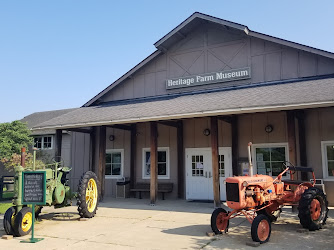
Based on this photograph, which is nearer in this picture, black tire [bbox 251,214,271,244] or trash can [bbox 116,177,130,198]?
black tire [bbox 251,214,271,244]

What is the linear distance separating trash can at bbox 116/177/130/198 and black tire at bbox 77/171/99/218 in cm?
428

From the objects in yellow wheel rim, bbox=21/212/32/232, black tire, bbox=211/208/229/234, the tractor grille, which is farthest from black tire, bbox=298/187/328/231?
yellow wheel rim, bbox=21/212/32/232

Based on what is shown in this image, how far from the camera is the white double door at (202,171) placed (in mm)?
→ 11562

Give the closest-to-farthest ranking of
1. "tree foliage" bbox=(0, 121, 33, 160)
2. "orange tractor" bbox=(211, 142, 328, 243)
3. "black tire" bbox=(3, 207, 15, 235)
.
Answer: "orange tractor" bbox=(211, 142, 328, 243)
"black tire" bbox=(3, 207, 15, 235)
"tree foliage" bbox=(0, 121, 33, 160)

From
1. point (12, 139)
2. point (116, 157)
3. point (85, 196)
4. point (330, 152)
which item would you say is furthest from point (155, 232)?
point (12, 139)

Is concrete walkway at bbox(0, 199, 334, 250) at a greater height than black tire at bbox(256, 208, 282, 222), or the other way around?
black tire at bbox(256, 208, 282, 222)

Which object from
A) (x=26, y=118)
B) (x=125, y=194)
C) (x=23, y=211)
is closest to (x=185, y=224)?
(x=23, y=211)

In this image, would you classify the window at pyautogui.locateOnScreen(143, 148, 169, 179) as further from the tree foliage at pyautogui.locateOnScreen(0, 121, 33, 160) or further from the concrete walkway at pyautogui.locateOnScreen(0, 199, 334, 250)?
the tree foliage at pyautogui.locateOnScreen(0, 121, 33, 160)

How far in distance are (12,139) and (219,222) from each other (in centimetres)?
1625

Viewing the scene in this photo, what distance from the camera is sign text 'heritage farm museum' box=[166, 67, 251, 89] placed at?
1178cm

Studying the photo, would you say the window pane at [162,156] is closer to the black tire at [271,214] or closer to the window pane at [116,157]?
the window pane at [116,157]

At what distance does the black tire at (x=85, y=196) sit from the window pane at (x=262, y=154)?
5.76 meters

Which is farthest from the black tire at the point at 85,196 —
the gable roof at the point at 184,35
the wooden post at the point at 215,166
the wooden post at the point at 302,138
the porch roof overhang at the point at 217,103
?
the wooden post at the point at 302,138

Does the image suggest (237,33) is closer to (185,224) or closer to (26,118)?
(185,224)
